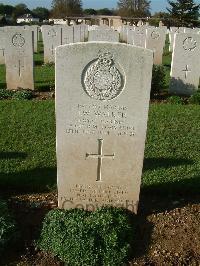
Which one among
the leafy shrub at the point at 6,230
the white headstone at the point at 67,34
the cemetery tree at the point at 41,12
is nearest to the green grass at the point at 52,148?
the leafy shrub at the point at 6,230

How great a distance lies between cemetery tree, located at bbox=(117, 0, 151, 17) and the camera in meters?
56.8

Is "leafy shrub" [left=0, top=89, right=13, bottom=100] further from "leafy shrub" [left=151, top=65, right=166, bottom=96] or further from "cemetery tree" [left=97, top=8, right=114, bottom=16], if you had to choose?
"cemetery tree" [left=97, top=8, right=114, bottom=16]

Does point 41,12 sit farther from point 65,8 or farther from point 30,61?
point 30,61

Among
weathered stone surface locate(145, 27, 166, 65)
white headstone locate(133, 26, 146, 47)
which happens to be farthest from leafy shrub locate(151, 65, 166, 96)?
white headstone locate(133, 26, 146, 47)

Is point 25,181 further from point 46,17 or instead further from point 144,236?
point 46,17

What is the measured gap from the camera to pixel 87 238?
14.7ft

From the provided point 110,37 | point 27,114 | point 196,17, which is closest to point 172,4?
point 196,17

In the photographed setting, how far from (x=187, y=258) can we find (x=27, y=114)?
546cm

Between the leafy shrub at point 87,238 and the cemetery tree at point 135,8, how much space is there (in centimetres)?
5430

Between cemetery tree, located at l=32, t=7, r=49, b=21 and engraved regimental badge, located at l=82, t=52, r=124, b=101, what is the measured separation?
2655 inches

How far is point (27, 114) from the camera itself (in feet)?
29.7

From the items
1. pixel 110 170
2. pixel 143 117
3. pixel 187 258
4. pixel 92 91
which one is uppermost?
pixel 92 91

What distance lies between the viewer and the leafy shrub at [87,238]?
14.6 feet

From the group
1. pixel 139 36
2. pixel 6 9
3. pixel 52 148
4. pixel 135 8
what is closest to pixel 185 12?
pixel 135 8
